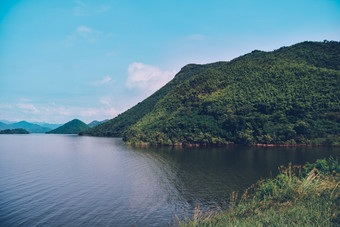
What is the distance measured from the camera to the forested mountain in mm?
76562

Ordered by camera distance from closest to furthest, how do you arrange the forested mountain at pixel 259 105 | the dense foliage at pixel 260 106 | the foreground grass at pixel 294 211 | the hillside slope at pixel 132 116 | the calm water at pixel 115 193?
the foreground grass at pixel 294 211, the calm water at pixel 115 193, the dense foliage at pixel 260 106, the forested mountain at pixel 259 105, the hillside slope at pixel 132 116

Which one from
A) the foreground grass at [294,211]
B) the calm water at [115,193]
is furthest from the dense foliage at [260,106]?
the foreground grass at [294,211]

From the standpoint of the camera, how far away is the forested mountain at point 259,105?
3014 inches

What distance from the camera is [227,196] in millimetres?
22609

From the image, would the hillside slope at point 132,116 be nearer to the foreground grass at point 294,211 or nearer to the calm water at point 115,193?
the calm water at point 115,193

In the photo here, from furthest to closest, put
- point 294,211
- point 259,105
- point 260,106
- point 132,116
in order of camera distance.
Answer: point 132,116, point 259,105, point 260,106, point 294,211

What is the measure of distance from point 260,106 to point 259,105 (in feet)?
2.86

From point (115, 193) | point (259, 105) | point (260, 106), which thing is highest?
point (259, 105)

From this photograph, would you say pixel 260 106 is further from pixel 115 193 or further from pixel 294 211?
pixel 294 211

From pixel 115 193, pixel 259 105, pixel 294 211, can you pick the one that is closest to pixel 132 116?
pixel 259 105

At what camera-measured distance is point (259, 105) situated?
307 ft

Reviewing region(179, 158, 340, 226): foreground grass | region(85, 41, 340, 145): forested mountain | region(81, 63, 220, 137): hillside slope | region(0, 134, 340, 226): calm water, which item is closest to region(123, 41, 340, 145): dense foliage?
region(85, 41, 340, 145): forested mountain

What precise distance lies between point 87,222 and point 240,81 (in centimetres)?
11619

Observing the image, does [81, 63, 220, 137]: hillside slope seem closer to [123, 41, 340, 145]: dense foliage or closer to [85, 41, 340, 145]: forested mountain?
[85, 41, 340, 145]: forested mountain
